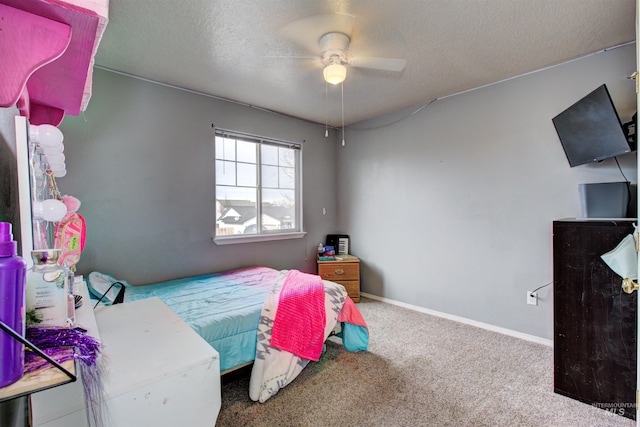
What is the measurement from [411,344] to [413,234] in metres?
1.31

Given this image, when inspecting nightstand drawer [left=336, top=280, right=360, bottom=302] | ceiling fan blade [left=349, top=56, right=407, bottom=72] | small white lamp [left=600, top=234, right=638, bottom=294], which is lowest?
nightstand drawer [left=336, top=280, right=360, bottom=302]

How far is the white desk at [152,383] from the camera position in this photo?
0.75 meters

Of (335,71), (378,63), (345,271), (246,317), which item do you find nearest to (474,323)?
(345,271)

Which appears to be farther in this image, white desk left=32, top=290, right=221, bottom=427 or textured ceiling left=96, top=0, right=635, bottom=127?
textured ceiling left=96, top=0, right=635, bottom=127

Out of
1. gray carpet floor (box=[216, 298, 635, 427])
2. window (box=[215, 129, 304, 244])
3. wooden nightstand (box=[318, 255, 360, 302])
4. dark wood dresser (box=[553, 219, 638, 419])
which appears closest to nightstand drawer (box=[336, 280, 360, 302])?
wooden nightstand (box=[318, 255, 360, 302])

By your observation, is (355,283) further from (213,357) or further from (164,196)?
(213,357)

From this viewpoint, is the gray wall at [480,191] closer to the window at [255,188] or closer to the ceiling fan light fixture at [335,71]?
the window at [255,188]

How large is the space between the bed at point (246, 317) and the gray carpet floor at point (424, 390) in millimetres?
151

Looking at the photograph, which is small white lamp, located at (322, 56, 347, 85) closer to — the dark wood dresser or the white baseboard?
the dark wood dresser

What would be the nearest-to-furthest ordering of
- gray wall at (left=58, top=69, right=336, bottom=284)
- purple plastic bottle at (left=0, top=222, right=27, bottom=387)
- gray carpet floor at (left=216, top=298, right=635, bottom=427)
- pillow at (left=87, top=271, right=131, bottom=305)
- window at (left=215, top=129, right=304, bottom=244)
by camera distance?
purple plastic bottle at (left=0, top=222, right=27, bottom=387) → gray carpet floor at (left=216, top=298, right=635, bottom=427) → pillow at (left=87, top=271, right=131, bottom=305) → gray wall at (left=58, top=69, right=336, bottom=284) → window at (left=215, top=129, right=304, bottom=244)

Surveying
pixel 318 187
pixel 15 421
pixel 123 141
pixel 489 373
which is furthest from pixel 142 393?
pixel 318 187

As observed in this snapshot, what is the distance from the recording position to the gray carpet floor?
67.1 inches

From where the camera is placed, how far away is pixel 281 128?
3766 millimetres

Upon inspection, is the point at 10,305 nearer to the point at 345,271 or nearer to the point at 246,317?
the point at 246,317
